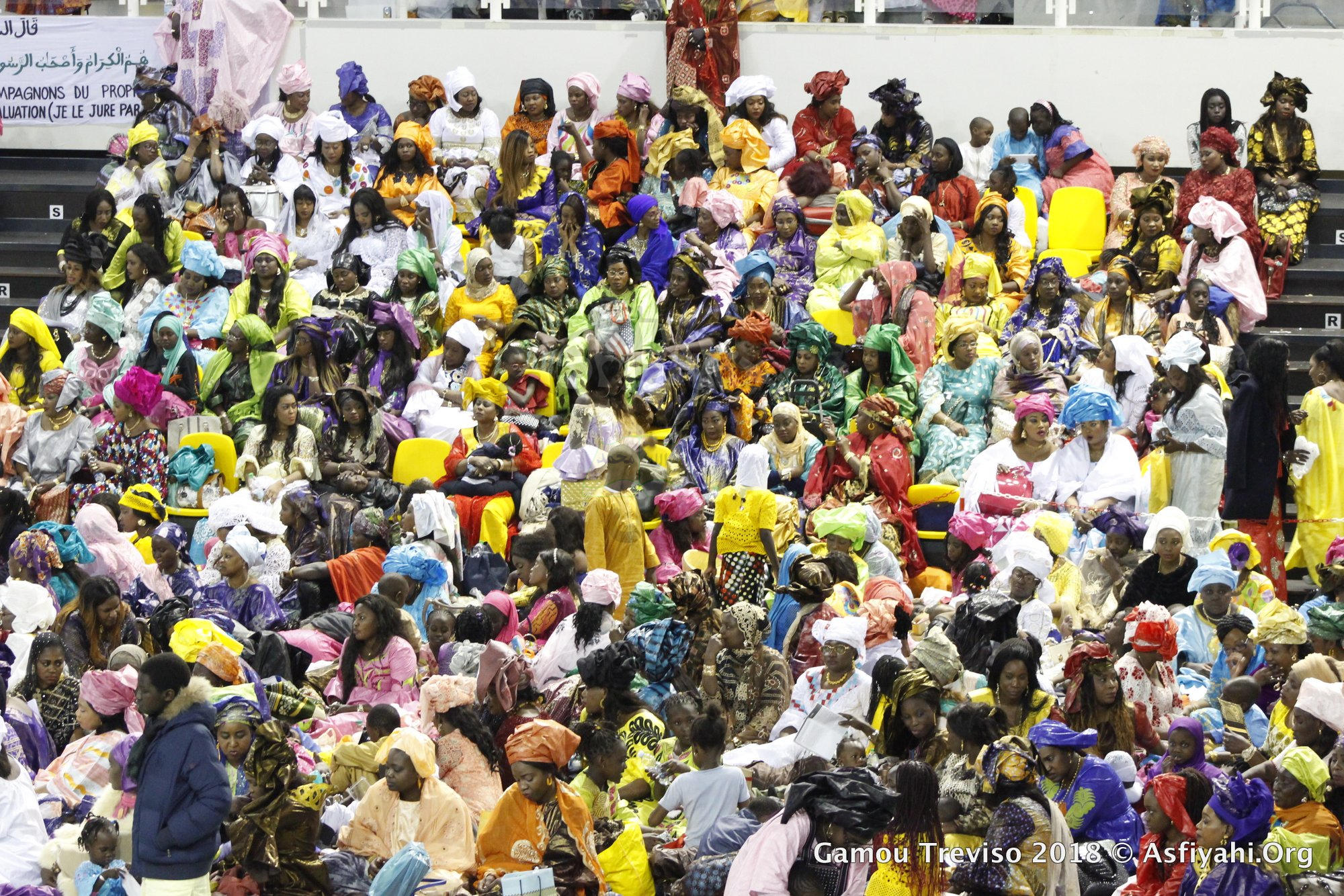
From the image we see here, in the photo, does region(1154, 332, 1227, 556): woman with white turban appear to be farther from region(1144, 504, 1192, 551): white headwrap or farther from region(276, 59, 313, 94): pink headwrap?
region(276, 59, 313, 94): pink headwrap

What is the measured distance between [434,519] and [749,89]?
5396 millimetres

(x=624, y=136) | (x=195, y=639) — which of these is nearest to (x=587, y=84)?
(x=624, y=136)

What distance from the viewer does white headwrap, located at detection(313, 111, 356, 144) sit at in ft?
57.0

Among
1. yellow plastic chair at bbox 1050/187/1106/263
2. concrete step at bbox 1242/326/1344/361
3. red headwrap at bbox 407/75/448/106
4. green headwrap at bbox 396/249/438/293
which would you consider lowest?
concrete step at bbox 1242/326/1344/361

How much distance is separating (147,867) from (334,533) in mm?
5072

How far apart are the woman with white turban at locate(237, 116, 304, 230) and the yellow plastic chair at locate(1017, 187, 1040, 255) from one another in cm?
524

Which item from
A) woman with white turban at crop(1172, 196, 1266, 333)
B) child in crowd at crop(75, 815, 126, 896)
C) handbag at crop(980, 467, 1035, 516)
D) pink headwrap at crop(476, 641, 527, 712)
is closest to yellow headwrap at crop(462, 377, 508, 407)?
handbag at crop(980, 467, 1035, 516)

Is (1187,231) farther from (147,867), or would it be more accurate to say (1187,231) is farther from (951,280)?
(147,867)

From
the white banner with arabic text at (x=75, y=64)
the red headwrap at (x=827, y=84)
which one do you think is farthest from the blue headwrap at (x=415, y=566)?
the white banner with arabic text at (x=75, y=64)

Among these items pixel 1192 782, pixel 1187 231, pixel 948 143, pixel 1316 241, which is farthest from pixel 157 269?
pixel 1192 782

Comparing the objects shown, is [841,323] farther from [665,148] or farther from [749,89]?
[749,89]

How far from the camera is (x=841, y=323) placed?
1569 centimetres

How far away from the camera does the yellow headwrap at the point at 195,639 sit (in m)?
11.0

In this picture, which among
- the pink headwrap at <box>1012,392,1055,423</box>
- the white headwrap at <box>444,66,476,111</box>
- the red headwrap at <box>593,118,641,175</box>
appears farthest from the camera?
the white headwrap at <box>444,66,476,111</box>
